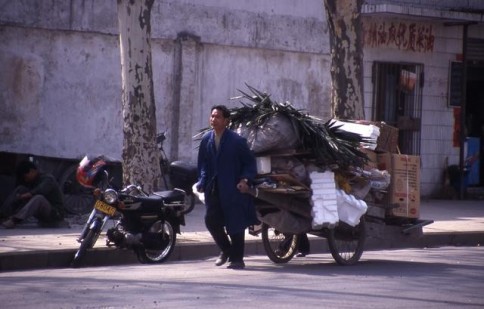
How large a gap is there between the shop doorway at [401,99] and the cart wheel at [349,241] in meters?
9.79

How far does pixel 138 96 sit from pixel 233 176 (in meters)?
3.07

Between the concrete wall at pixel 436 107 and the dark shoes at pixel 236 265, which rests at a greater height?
the concrete wall at pixel 436 107

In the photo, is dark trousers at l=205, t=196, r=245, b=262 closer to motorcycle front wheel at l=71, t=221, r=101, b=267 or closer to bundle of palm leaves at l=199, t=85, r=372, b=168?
bundle of palm leaves at l=199, t=85, r=372, b=168

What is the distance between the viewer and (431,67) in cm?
2284

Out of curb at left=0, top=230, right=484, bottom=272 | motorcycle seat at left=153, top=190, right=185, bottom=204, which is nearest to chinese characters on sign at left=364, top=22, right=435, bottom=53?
curb at left=0, top=230, right=484, bottom=272

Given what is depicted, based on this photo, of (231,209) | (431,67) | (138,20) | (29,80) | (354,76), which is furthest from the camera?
(431,67)

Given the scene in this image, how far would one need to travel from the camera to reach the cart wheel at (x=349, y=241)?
40.3 ft

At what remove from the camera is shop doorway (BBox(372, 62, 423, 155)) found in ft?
72.4

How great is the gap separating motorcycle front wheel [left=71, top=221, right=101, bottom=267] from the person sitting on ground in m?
2.81

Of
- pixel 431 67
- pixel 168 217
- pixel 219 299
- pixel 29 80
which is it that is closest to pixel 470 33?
pixel 431 67

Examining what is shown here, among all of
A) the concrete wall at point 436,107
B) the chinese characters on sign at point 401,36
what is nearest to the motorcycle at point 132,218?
the chinese characters on sign at point 401,36

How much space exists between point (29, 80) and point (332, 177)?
753 cm

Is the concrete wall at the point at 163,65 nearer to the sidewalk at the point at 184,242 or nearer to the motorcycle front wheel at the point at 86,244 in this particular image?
the sidewalk at the point at 184,242

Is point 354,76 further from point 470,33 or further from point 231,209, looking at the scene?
point 470,33
